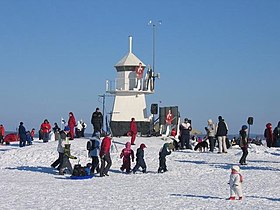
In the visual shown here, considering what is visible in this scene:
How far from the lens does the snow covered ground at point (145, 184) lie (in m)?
13.0

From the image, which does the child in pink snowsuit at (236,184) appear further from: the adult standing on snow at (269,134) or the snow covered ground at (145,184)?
the adult standing on snow at (269,134)

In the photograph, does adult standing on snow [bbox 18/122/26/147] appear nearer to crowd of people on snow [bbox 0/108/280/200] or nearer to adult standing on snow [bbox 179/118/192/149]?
crowd of people on snow [bbox 0/108/280/200]

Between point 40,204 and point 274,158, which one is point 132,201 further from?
point 274,158

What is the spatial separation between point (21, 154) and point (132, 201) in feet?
42.7

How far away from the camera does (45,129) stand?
109 feet

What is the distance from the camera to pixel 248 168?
813 inches

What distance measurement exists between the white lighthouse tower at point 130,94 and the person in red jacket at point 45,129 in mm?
5498

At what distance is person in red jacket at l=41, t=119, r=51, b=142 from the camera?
1297 inches

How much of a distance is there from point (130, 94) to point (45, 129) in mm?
7576

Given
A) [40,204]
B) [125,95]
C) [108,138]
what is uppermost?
[125,95]

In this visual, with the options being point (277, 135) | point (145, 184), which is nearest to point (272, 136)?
point (277, 135)

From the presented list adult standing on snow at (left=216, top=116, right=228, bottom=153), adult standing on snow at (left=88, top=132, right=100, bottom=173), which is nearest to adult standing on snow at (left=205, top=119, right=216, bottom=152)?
adult standing on snow at (left=216, top=116, right=228, bottom=153)

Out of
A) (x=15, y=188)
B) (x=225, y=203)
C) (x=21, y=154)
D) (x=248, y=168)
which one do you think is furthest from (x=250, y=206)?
(x=21, y=154)

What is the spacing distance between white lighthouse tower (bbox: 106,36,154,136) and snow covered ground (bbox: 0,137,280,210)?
11899 mm
